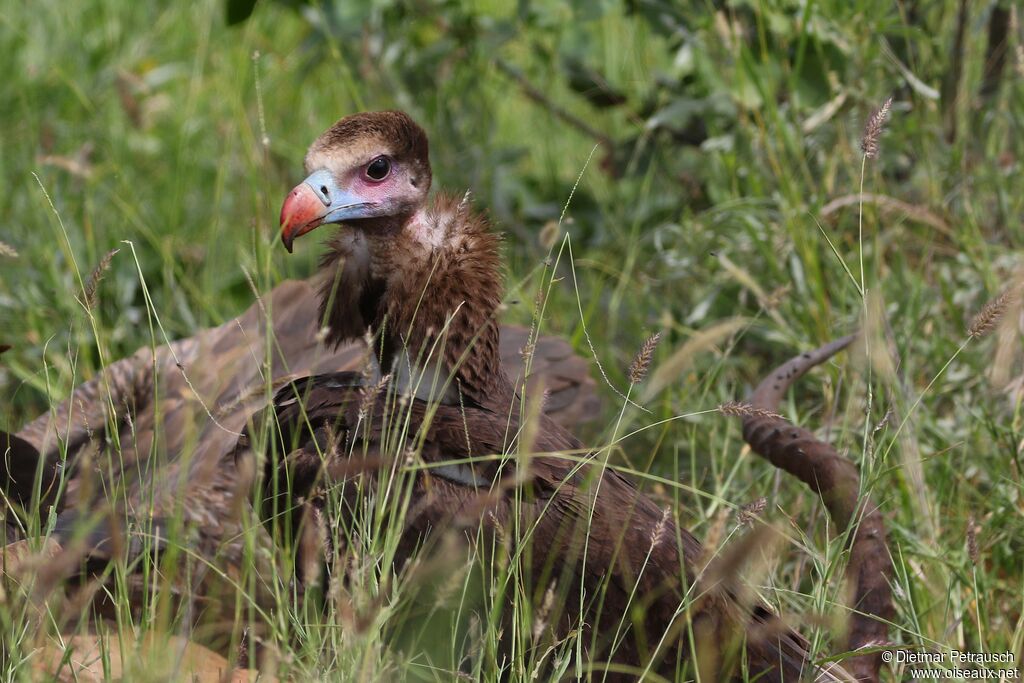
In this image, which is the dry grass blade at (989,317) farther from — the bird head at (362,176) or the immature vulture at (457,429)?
the bird head at (362,176)

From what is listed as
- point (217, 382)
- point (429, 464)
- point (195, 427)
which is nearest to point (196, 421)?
point (217, 382)

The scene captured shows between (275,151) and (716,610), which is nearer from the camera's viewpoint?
(716,610)

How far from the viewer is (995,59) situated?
4.02 meters

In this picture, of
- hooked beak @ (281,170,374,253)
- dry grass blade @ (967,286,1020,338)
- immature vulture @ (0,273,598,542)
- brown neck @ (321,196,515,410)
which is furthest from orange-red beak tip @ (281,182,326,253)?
dry grass blade @ (967,286,1020,338)

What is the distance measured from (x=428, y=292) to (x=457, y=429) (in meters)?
0.34

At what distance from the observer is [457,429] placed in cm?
248

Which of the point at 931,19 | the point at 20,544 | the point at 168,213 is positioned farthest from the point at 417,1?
the point at 20,544

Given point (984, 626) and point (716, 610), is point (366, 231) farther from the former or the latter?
point (984, 626)

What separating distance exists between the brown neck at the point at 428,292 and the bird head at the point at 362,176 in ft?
0.17

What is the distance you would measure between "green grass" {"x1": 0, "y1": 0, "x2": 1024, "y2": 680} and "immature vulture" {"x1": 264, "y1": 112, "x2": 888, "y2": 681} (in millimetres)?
117

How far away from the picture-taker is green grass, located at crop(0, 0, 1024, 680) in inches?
116

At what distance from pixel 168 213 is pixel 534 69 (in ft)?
4.75

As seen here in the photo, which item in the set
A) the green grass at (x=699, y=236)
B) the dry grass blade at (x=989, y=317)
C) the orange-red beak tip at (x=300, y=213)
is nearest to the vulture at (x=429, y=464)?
the orange-red beak tip at (x=300, y=213)

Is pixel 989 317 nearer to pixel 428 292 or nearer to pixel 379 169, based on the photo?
pixel 428 292
